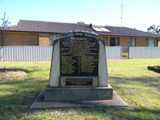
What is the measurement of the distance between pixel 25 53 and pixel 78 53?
15.2m

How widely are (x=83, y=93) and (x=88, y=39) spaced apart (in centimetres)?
154

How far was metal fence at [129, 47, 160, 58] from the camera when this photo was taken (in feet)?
79.1

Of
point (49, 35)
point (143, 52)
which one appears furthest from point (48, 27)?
point (143, 52)

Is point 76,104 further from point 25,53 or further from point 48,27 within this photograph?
point 48,27

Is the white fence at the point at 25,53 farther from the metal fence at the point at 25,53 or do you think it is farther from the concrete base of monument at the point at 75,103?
the concrete base of monument at the point at 75,103

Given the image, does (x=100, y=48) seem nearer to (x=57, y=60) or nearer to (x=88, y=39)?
(x=88, y=39)

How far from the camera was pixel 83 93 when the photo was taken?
19.5 feet

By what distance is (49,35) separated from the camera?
26.3 meters

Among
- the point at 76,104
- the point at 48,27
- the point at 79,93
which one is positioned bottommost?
the point at 76,104

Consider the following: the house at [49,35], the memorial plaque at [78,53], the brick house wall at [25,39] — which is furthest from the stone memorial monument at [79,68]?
the brick house wall at [25,39]

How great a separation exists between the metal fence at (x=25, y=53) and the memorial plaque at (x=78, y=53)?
14942 mm

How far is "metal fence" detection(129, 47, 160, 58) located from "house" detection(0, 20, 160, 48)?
482 cm

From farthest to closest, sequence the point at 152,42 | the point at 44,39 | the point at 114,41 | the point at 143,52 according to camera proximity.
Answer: the point at 152,42
the point at 114,41
the point at 44,39
the point at 143,52

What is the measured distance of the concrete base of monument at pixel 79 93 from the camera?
5.86 meters
